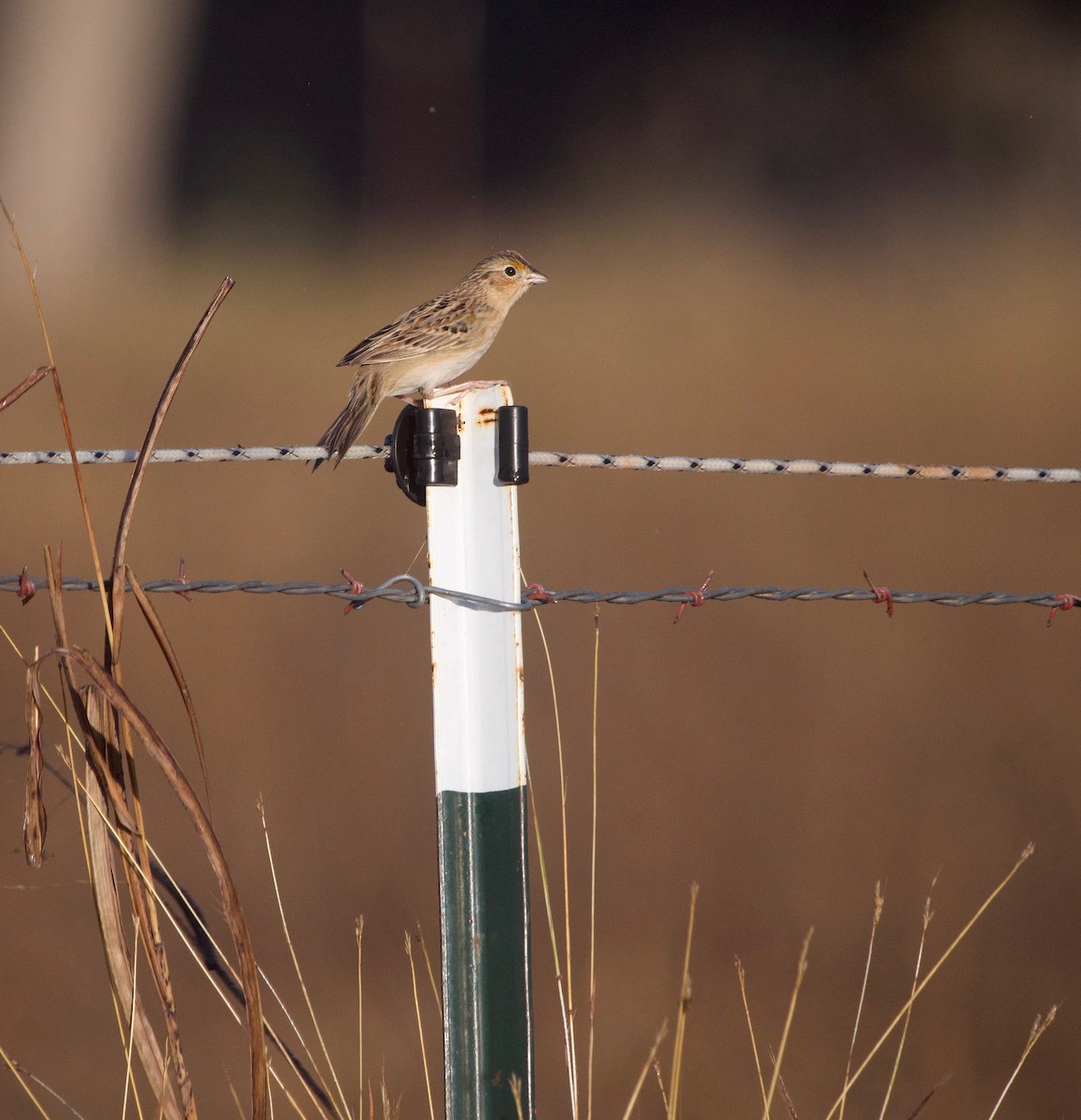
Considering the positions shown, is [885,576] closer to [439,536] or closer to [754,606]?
[754,606]

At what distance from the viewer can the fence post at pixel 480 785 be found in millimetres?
2184

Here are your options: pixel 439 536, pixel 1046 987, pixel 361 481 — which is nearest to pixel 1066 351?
pixel 361 481

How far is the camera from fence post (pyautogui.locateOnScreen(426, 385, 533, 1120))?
218 cm

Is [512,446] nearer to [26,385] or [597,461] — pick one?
[597,461]

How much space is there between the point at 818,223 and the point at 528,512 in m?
7.64

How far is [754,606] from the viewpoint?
9.33m

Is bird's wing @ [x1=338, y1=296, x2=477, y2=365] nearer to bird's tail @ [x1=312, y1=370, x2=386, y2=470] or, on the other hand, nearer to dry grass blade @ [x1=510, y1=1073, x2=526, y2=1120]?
bird's tail @ [x1=312, y1=370, x2=386, y2=470]

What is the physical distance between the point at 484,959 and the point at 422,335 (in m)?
2.74

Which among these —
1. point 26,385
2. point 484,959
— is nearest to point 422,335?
point 26,385

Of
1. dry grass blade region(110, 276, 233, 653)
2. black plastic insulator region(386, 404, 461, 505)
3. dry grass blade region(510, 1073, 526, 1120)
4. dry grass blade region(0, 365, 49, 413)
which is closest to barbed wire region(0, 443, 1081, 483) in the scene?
black plastic insulator region(386, 404, 461, 505)

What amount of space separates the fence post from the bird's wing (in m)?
2.14

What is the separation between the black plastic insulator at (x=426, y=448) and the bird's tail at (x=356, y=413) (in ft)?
3.25

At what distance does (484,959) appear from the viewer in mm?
2186

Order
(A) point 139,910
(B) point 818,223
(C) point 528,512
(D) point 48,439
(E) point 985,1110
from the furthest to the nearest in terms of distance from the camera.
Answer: (B) point 818,223 → (D) point 48,439 → (C) point 528,512 → (E) point 985,1110 → (A) point 139,910
